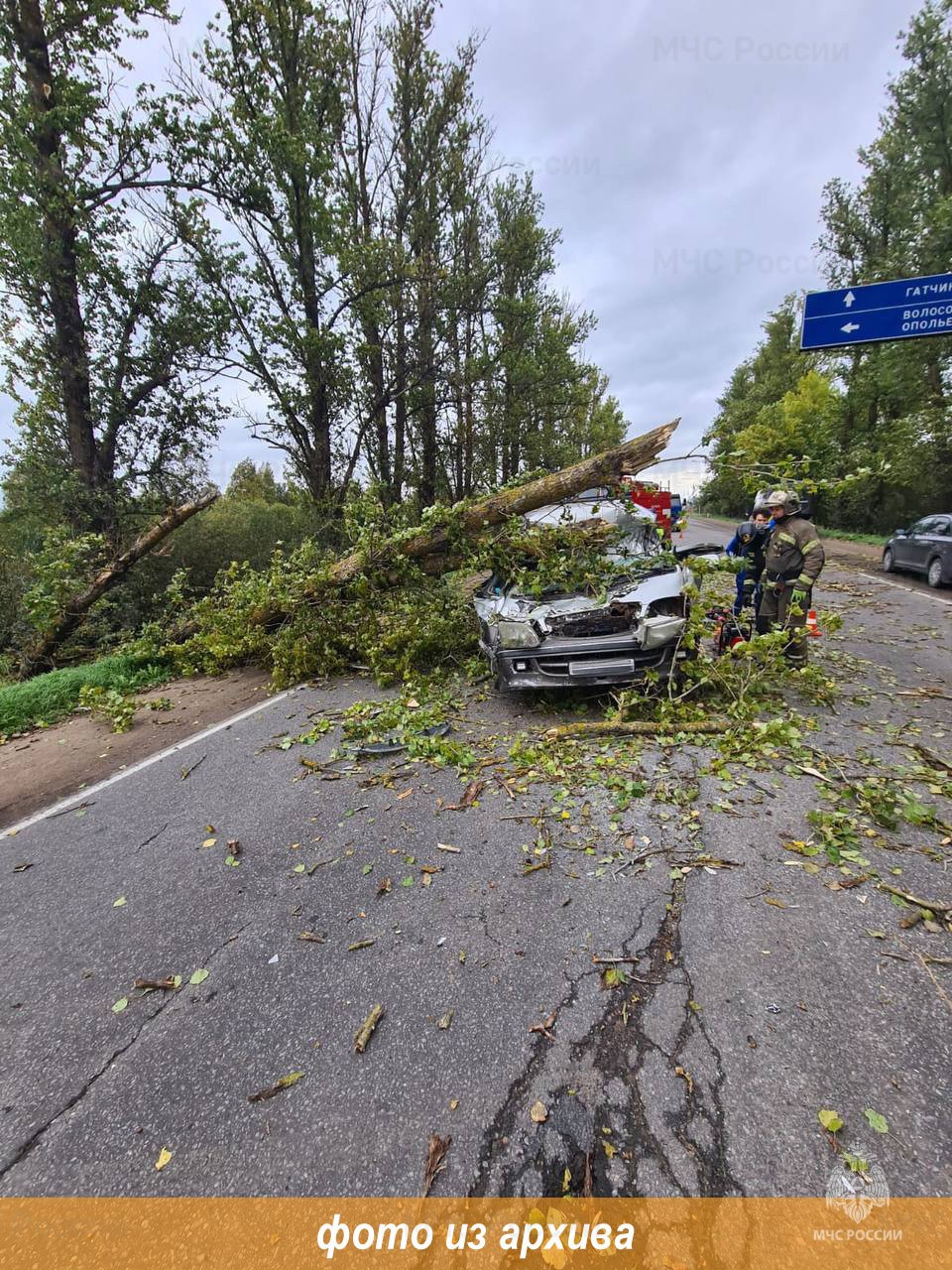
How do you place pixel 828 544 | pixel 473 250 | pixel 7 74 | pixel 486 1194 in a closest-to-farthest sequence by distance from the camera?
pixel 486 1194
pixel 7 74
pixel 473 250
pixel 828 544

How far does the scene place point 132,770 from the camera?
4.69m

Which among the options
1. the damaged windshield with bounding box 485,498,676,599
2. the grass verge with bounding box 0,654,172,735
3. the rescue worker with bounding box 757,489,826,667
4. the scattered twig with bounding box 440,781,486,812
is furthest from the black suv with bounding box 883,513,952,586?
the grass verge with bounding box 0,654,172,735

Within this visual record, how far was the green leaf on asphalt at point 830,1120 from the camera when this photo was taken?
60.7 inches

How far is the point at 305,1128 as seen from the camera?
1664mm

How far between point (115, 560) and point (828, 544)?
75.0 feet

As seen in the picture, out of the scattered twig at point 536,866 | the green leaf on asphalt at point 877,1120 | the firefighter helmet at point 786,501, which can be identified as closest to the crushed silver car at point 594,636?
the firefighter helmet at point 786,501

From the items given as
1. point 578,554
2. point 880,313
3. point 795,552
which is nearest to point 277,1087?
point 578,554

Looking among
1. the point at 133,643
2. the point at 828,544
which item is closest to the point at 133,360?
the point at 133,643

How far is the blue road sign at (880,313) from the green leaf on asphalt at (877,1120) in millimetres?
12050

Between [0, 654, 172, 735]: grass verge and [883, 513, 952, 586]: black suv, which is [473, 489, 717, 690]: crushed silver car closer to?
[0, 654, 172, 735]: grass verge

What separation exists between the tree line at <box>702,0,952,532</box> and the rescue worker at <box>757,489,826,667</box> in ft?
41.1

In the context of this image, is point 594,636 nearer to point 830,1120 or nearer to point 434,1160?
point 830,1120

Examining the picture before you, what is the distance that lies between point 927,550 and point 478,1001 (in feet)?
45.6

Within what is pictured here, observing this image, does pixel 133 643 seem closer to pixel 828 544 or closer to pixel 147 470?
pixel 147 470
